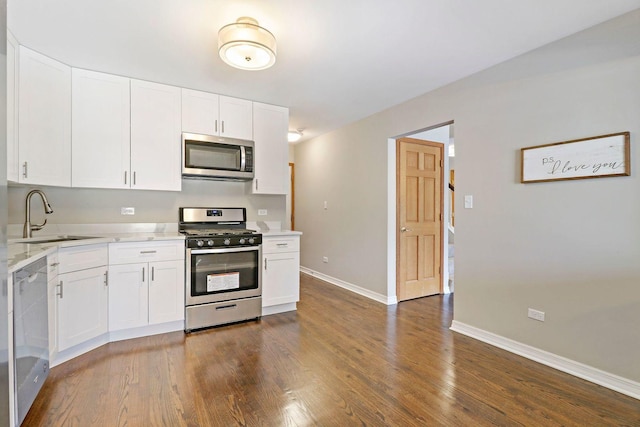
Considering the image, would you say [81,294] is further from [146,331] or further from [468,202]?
[468,202]

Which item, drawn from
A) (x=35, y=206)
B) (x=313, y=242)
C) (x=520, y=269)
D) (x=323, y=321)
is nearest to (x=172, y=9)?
(x=35, y=206)

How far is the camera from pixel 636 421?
1.74m

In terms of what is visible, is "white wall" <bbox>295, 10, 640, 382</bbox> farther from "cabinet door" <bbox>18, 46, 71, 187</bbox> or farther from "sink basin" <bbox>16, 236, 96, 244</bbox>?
"sink basin" <bbox>16, 236, 96, 244</bbox>

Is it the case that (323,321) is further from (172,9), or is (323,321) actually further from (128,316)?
(172,9)

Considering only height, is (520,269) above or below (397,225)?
below

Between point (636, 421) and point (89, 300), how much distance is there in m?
3.71

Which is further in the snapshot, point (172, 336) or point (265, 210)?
point (265, 210)

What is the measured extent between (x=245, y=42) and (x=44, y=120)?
1927mm

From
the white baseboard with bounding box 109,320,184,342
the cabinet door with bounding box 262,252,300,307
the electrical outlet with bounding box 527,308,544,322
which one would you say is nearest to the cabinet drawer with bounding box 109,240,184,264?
the white baseboard with bounding box 109,320,184,342

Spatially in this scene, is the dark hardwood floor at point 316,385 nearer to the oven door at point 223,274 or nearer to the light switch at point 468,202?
the oven door at point 223,274

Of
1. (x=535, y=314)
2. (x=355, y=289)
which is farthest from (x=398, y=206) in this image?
(x=535, y=314)

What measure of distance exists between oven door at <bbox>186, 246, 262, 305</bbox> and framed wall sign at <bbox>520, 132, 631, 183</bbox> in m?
2.60

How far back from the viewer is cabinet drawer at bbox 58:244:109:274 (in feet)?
→ 7.69

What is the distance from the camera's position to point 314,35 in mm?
2305
